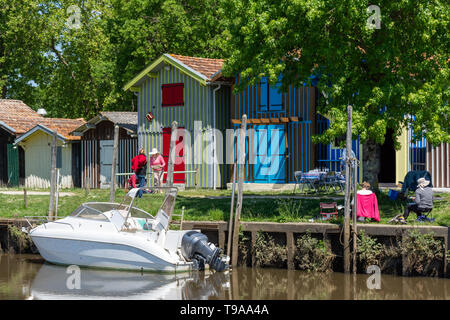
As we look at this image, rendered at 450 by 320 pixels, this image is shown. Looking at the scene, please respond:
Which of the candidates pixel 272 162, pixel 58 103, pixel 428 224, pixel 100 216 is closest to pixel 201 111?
pixel 272 162

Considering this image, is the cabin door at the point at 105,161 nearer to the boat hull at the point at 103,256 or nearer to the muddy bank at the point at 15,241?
the muddy bank at the point at 15,241

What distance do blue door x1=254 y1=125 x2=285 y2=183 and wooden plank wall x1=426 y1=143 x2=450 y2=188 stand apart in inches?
224

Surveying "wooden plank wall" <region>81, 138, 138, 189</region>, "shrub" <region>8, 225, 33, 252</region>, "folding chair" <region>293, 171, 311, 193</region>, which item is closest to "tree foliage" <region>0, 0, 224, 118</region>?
"wooden plank wall" <region>81, 138, 138, 189</region>

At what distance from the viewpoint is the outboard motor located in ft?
58.3

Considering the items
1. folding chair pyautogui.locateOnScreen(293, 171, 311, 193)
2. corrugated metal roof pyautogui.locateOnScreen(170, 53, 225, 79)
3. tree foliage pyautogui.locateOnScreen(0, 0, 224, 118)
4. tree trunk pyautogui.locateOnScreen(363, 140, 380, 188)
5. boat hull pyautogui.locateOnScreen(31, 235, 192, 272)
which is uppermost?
tree foliage pyautogui.locateOnScreen(0, 0, 224, 118)

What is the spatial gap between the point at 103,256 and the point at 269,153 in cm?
1238

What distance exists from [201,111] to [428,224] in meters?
15.8

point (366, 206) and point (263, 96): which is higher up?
point (263, 96)

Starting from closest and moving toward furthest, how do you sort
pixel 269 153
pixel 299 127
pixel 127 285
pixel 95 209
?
pixel 127 285 → pixel 95 209 → pixel 299 127 → pixel 269 153

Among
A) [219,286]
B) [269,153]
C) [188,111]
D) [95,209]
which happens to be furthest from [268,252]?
[188,111]

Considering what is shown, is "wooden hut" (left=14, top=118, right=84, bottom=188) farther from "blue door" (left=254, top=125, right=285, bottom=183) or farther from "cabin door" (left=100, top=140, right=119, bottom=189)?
"blue door" (left=254, top=125, right=285, bottom=183)

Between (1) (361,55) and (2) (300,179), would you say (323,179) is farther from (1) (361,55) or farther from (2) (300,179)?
(1) (361,55)

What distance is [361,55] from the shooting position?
20750mm

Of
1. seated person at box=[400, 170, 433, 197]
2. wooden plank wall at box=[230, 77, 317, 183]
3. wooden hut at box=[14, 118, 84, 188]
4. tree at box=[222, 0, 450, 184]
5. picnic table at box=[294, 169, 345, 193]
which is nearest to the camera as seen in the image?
tree at box=[222, 0, 450, 184]
